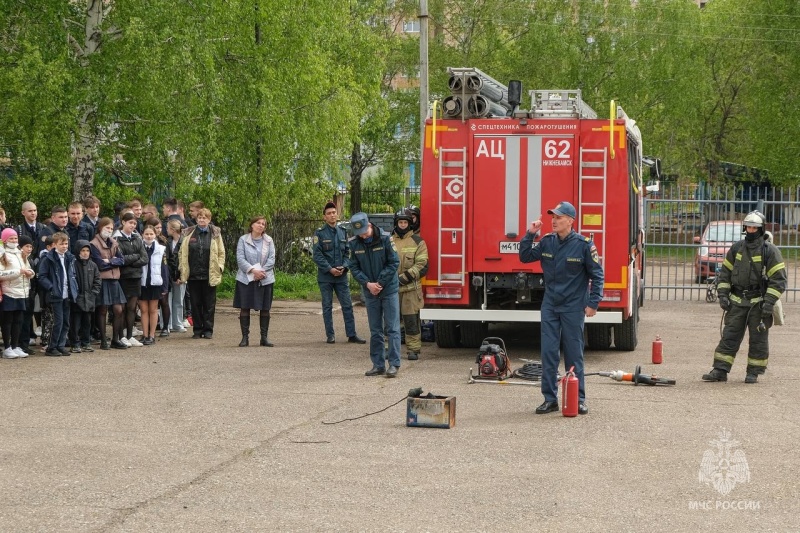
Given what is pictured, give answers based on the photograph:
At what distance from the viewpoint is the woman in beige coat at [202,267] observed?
16.8m

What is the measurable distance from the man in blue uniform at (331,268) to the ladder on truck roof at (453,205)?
2256 mm

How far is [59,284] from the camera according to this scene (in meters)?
14.6

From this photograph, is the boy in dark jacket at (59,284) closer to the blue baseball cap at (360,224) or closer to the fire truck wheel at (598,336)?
the blue baseball cap at (360,224)

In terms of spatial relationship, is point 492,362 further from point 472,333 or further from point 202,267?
point 202,267

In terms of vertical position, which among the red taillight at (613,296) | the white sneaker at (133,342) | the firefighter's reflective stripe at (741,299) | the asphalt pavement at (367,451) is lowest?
the asphalt pavement at (367,451)

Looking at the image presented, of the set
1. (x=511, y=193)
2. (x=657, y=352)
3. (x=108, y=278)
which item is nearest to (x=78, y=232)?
(x=108, y=278)

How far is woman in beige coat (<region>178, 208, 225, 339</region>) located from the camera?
16.8m

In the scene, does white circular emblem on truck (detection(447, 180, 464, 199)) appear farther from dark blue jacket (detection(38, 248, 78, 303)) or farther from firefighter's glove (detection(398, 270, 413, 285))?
dark blue jacket (detection(38, 248, 78, 303))

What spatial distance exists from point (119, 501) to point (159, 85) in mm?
12248

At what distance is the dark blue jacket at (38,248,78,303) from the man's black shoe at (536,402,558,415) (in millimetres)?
6741

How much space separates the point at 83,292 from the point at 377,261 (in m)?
4.12

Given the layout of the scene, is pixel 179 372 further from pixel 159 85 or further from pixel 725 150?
pixel 725 150

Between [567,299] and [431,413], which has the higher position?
[567,299]

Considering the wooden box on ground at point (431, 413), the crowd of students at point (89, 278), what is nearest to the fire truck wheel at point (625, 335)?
the crowd of students at point (89, 278)
